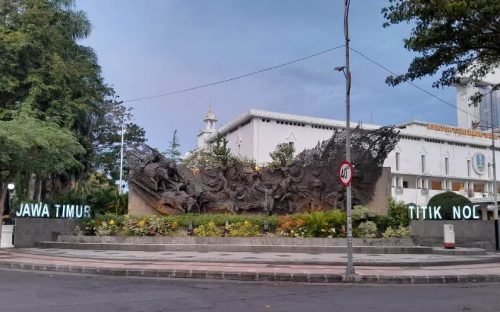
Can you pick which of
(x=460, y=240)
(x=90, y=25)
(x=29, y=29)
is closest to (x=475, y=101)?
(x=460, y=240)

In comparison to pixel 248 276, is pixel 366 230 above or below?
above

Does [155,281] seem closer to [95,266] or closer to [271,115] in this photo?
[95,266]

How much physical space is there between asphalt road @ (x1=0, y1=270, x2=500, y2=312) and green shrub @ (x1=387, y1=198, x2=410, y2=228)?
10348 mm

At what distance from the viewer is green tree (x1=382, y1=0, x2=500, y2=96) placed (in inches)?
421

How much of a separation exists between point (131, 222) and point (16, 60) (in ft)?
Answer: 36.5

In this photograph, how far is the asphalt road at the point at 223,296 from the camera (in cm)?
938

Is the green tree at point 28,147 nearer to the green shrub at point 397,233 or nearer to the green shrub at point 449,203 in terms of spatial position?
the green shrub at point 397,233

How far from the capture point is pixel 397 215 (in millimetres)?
24641

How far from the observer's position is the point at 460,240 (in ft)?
86.9

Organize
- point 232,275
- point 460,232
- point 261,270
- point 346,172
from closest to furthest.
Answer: point 232,275
point 346,172
point 261,270
point 460,232

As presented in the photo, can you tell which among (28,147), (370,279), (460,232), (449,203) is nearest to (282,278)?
(370,279)

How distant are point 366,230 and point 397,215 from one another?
8.37 feet

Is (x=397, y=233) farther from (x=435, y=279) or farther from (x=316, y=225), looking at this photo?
(x=435, y=279)

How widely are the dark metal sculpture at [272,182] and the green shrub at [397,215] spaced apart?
138cm
